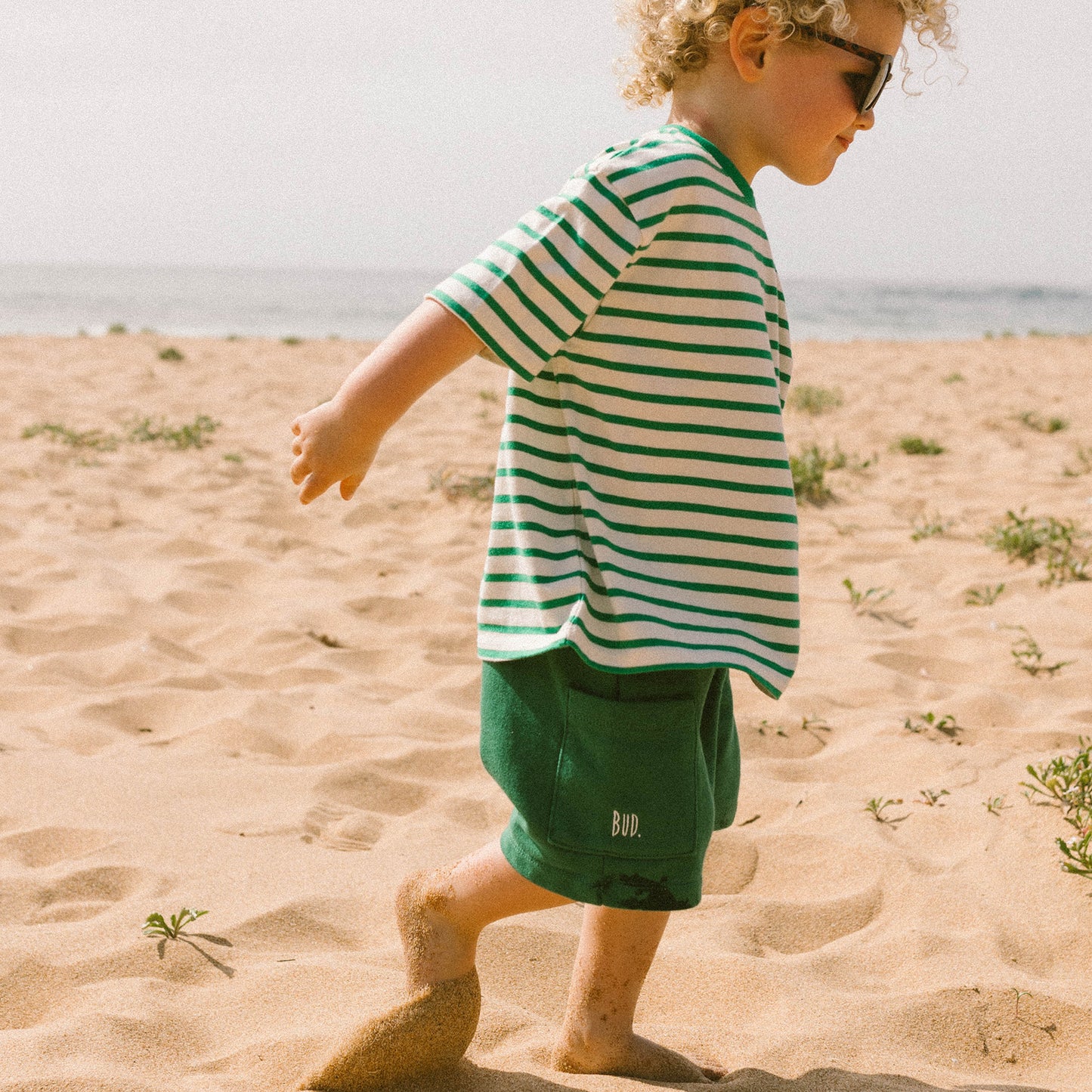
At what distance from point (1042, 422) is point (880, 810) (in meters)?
5.37

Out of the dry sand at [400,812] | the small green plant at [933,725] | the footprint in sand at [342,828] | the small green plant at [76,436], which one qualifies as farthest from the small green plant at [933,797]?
the small green plant at [76,436]

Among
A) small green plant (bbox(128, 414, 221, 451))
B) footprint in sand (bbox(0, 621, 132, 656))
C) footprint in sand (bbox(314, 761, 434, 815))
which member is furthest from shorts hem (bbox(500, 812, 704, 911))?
small green plant (bbox(128, 414, 221, 451))

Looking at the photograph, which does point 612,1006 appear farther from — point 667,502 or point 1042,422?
point 1042,422

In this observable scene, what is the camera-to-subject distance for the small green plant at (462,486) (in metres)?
5.13

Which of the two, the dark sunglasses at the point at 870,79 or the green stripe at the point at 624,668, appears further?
the dark sunglasses at the point at 870,79

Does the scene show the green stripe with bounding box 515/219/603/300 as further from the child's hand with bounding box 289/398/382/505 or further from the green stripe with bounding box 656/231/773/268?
the child's hand with bounding box 289/398/382/505

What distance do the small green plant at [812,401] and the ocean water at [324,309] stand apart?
7222 mm

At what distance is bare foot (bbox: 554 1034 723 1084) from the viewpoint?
66.0 inches

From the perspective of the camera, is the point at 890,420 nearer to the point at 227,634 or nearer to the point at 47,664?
the point at 227,634

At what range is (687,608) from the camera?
1459 mm

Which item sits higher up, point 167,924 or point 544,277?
point 544,277

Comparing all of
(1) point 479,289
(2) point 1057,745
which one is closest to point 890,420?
(2) point 1057,745

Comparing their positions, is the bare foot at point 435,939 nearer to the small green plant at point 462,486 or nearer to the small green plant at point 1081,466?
the small green plant at point 462,486

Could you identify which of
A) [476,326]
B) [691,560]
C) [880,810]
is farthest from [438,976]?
[880,810]
